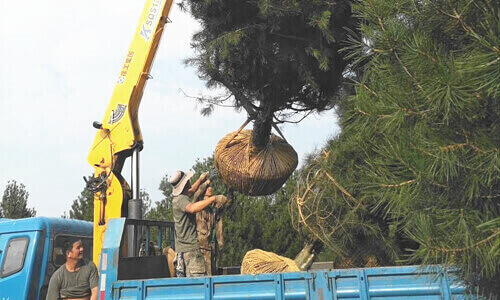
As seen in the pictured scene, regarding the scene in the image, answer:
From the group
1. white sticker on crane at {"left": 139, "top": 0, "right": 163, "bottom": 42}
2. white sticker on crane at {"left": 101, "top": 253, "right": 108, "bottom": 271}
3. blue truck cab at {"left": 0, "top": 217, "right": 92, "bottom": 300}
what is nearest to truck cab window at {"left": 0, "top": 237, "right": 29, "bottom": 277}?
blue truck cab at {"left": 0, "top": 217, "right": 92, "bottom": 300}

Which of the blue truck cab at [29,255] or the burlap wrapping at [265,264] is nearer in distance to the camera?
the burlap wrapping at [265,264]

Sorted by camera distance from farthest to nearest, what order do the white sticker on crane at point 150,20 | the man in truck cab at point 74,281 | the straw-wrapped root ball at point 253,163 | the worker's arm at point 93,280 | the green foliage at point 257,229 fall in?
the green foliage at point 257,229, the white sticker on crane at point 150,20, the straw-wrapped root ball at point 253,163, the man in truck cab at point 74,281, the worker's arm at point 93,280

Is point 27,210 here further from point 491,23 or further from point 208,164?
point 491,23

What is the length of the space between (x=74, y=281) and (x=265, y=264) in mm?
2066

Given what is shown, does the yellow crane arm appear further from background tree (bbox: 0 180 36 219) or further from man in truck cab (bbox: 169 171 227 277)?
background tree (bbox: 0 180 36 219)

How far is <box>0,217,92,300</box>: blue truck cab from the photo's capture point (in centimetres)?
667

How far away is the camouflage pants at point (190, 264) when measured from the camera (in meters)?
5.51

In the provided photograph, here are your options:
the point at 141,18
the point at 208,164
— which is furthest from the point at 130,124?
the point at 208,164

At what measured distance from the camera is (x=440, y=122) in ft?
8.38

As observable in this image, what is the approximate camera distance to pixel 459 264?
102 inches

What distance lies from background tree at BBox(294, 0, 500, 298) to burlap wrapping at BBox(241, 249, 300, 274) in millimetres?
1918

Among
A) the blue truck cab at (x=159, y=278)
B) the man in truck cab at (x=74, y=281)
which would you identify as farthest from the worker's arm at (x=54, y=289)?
the blue truck cab at (x=159, y=278)

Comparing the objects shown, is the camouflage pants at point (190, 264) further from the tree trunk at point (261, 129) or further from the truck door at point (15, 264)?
the truck door at point (15, 264)

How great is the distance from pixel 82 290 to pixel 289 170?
2.37 meters
